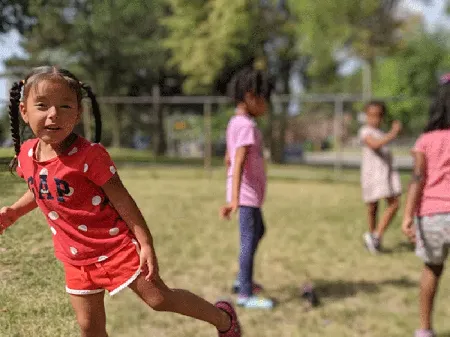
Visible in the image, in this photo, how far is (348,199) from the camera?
10.9m

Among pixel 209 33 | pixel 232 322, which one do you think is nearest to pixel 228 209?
pixel 232 322

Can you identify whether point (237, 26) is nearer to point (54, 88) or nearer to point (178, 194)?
point (178, 194)

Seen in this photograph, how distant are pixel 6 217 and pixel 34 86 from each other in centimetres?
62

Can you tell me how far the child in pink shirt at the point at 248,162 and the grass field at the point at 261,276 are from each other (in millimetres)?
253

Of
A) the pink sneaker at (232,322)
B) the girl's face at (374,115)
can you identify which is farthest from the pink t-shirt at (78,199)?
the girl's face at (374,115)

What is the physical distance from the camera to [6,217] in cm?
225

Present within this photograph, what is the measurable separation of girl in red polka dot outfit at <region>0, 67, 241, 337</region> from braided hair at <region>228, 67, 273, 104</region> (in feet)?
6.17

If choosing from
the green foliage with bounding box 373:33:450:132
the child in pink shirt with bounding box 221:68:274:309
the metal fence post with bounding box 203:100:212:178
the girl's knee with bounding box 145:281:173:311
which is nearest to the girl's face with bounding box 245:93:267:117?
the child in pink shirt with bounding box 221:68:274:309

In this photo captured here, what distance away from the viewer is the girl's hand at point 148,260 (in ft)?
6.76

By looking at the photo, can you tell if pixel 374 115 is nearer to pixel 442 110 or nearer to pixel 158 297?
pixel 442 110

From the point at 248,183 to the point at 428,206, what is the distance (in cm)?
133

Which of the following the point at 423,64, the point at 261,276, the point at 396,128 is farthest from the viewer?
the point at 423,64

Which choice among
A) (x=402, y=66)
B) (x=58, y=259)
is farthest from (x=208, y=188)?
(x=402, y=66)

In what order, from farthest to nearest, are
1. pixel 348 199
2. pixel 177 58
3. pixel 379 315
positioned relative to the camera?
pixel 177 58, pixel 348 199, pixel 379 315
